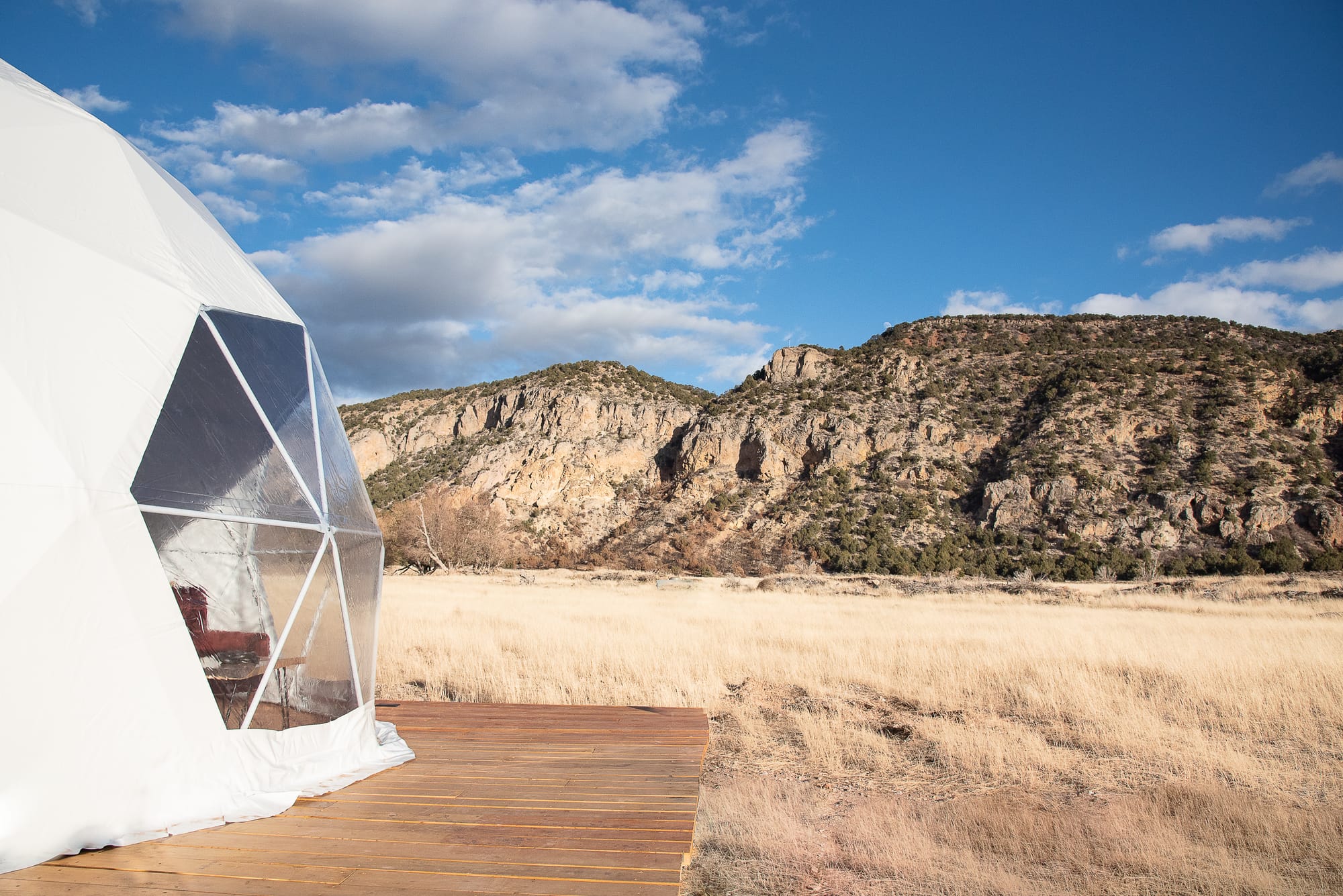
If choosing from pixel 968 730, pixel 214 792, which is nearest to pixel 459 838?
pixel 214 792

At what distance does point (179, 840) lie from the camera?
3752 mm

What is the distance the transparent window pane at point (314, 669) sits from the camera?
468cm

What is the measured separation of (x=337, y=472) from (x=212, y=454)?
3.99 feet

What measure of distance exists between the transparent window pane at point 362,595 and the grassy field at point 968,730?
286cm

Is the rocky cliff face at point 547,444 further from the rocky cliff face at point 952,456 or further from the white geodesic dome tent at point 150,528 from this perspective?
the white geodesic dome tent at point 150,528

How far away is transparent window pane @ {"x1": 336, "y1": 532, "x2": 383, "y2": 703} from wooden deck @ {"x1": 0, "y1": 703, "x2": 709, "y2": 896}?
0.79 metres

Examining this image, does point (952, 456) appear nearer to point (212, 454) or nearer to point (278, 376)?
point (278, 376)

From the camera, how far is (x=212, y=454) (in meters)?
4.48

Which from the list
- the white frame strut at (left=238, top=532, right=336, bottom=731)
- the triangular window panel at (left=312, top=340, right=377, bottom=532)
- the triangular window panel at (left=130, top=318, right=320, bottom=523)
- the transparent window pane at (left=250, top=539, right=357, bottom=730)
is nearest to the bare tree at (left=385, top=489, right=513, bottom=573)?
the triangular window panel at (left=312, top=340, right=377, bottom=532)

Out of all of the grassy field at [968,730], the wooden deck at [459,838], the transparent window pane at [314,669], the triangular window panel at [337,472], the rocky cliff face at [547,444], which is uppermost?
the rocky cliff face at [547,444]

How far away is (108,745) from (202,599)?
92 cm

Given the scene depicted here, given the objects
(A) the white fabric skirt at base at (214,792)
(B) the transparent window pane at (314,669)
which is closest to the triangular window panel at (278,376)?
(B) the transparent window pane at (314,669)

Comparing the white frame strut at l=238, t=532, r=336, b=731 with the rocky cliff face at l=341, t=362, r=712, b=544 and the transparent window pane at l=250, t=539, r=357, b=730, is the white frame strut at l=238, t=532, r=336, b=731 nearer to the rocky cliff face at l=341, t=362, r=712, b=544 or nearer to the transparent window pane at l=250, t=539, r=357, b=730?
the transparent window pane at l=250, t=539, r=357, b=730

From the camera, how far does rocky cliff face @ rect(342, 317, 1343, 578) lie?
34500 mm
